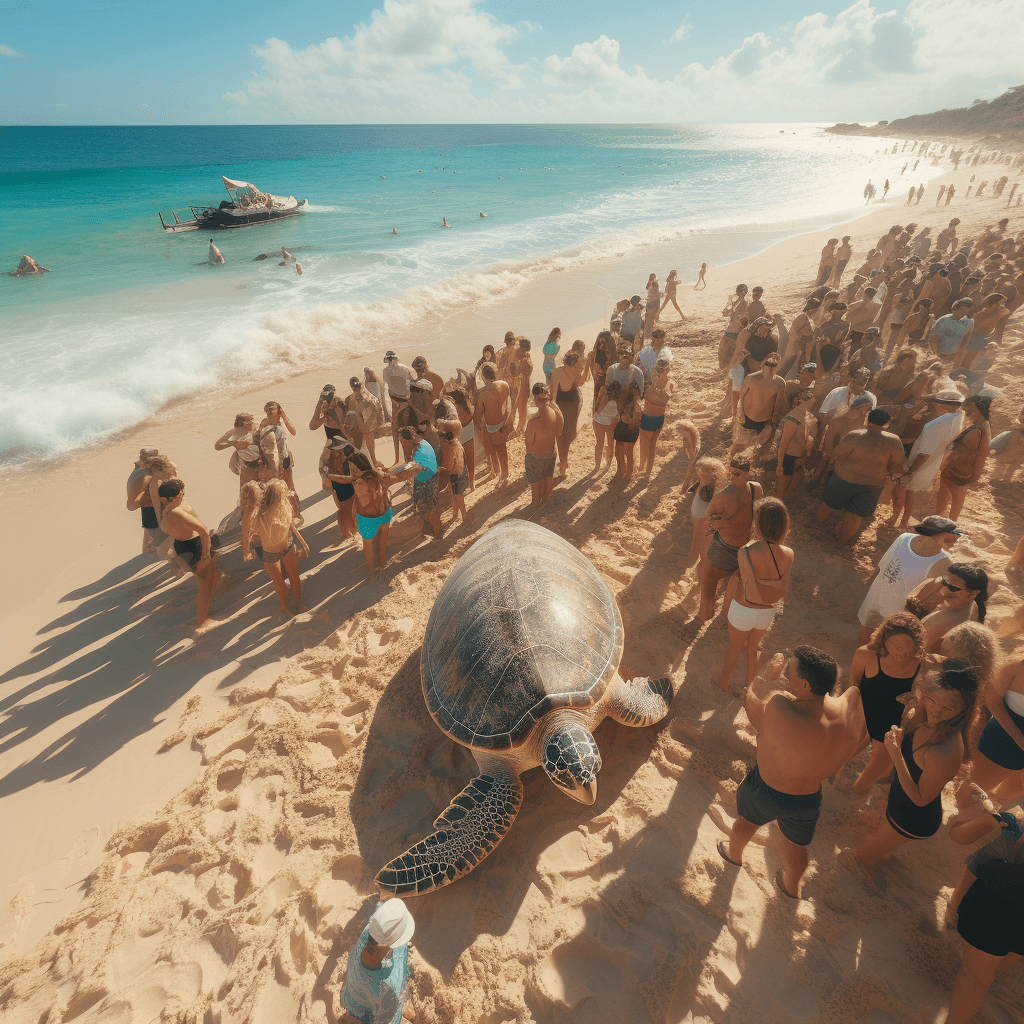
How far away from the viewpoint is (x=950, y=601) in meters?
3.53

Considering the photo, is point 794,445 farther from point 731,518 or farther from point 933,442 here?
point 731,518

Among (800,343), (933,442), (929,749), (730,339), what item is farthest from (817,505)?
(730,339)

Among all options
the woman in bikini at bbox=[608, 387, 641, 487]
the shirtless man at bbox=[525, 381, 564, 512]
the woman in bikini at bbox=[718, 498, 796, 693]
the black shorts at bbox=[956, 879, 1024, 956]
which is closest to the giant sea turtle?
the woman in bikini at bbox=[718, 498, 796, 693]

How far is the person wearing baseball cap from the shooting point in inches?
149

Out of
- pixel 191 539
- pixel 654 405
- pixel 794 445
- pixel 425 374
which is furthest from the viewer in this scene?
pixel 425 374

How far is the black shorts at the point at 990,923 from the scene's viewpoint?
2322mm

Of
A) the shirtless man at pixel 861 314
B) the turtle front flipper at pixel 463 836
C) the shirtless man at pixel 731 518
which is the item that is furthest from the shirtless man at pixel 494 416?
the shirtless man at pixel 861 314

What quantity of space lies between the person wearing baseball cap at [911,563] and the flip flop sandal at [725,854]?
2167mm

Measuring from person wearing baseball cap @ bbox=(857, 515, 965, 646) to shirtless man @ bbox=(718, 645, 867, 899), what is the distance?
69.5 inches

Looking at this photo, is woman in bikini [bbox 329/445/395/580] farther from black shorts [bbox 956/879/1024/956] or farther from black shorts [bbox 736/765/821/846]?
black shorts [bbox 956/879/1024/956]

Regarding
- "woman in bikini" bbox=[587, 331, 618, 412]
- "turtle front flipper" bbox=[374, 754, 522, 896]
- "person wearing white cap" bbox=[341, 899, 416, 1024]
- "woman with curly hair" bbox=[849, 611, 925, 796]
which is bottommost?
"turtle front flipper" bbox=[374, 754, 522, 896]

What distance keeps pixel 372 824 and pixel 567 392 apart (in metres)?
5.97

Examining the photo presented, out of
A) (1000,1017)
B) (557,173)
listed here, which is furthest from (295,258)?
(557,173)

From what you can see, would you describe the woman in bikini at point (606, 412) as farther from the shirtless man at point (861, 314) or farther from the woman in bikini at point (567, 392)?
the shirtless man at point (861, 314)
